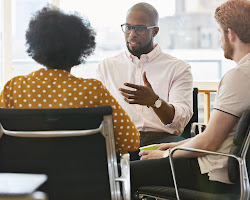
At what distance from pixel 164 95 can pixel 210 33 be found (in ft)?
6.33

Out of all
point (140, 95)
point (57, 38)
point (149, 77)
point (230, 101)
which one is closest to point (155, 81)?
point (149, 77)

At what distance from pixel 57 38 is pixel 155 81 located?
125cm

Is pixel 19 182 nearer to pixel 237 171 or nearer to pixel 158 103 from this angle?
pixel 237 171

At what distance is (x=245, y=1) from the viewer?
196 centimetres

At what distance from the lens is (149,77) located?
2.89 metres

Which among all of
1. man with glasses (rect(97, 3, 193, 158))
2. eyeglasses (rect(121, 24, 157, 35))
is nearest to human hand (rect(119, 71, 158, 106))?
man with glasses (rect(97, 3, 193, 158))

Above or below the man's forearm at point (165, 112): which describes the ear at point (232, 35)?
above

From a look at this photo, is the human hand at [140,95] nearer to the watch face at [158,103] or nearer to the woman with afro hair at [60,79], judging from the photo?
the watch face at [158,103]

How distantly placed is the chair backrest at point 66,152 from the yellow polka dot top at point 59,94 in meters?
0.13

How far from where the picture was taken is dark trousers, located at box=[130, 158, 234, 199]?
1.97m

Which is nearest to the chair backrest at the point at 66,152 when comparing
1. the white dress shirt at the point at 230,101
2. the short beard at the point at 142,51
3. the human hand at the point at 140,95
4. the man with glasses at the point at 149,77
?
the white dress shirt at the point at 230,101

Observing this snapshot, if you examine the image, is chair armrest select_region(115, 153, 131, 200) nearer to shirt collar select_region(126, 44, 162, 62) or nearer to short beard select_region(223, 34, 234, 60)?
short beard select_region(223, 34, 234, 60)

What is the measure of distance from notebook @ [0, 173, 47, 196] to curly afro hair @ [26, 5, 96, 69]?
0.45 metres

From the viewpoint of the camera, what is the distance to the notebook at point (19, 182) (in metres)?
1.54
